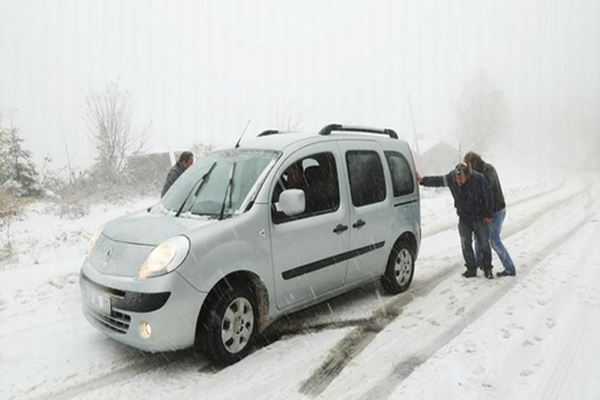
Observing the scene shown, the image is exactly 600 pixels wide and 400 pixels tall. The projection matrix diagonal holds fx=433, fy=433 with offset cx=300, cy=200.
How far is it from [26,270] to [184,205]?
10.1ft

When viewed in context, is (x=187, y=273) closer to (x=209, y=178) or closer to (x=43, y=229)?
(x=209, y=178)

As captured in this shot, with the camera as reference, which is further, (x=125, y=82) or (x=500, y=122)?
(x=500, y=122)

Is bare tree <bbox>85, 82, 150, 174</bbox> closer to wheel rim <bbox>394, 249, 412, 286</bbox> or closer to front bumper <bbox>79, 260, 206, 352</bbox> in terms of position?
wheel rim <bbox>394, 249, 412, 286</bbox>

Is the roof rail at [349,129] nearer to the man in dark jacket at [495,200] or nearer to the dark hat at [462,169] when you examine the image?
the dark hat at [462,169]

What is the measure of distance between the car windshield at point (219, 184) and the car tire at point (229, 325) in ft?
2.42

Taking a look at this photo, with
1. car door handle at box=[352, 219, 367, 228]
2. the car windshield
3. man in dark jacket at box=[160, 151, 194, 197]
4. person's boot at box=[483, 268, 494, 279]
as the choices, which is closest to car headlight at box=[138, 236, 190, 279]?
the car windshield

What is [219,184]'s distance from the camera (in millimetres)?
4316

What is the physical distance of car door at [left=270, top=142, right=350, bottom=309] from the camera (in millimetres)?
4094

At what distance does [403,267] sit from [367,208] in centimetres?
118

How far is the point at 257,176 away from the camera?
165 inches

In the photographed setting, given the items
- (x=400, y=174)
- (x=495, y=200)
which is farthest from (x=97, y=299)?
(x=495, y=200)

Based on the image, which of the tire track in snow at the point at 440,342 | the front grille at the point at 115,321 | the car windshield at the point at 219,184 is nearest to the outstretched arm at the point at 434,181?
the tire track in snow at the point at 440,342

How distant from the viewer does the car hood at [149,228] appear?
363 centimetres

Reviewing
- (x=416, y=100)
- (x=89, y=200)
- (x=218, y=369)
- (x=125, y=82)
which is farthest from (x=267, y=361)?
(x=416, y=100)
